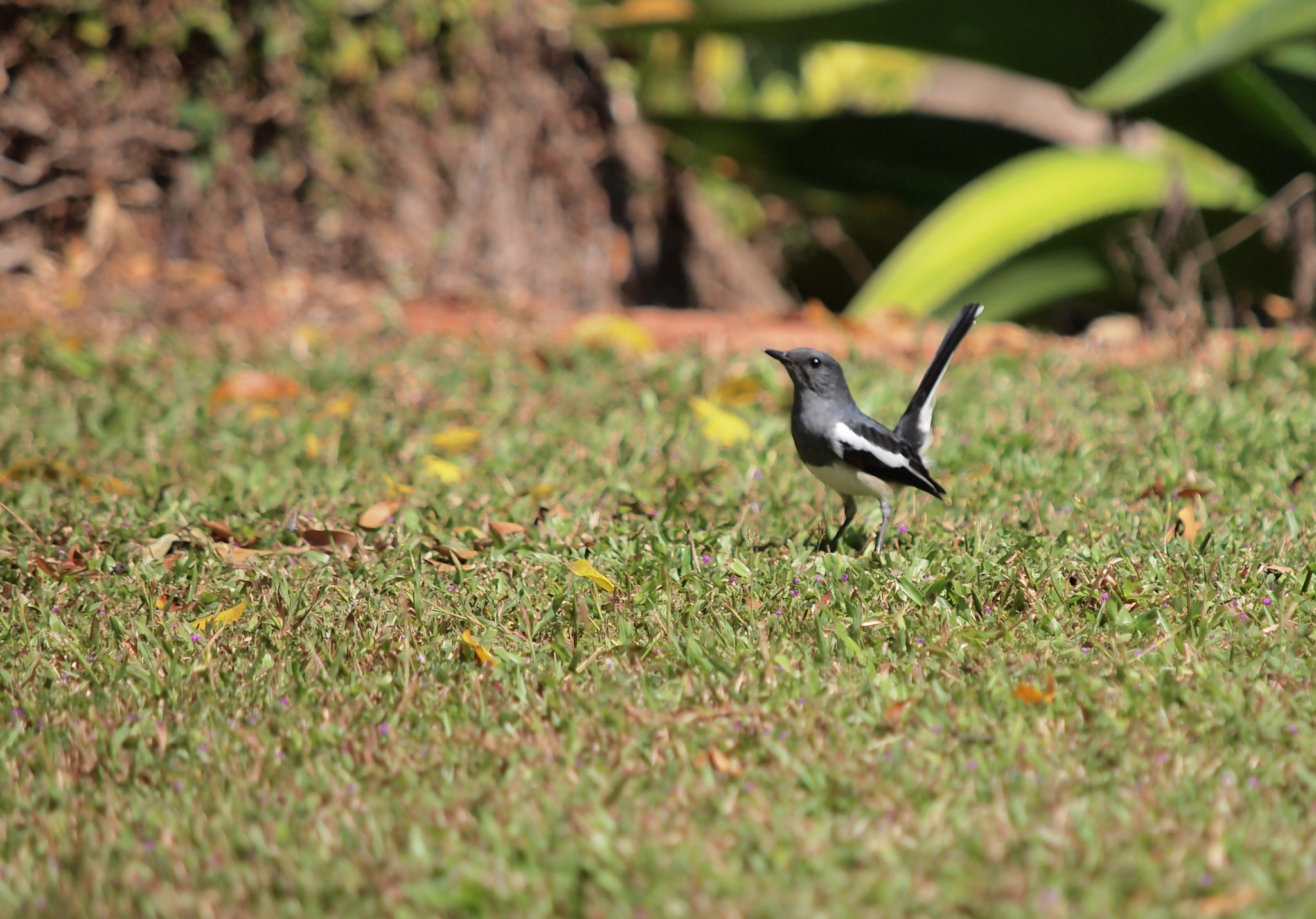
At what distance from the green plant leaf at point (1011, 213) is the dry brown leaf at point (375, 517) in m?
Result: 3.62

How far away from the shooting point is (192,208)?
727cm

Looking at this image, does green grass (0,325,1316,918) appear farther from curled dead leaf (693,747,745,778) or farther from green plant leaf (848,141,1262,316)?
green plant leaf (848,141,1262,316)

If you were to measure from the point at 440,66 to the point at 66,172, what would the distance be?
78.8 inches

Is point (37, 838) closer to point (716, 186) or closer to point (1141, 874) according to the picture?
point (1141, 874)

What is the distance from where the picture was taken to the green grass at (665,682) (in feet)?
7.06

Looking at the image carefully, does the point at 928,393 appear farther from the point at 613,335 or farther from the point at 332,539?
the point at 613,335

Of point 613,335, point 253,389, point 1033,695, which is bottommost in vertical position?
point 253,389

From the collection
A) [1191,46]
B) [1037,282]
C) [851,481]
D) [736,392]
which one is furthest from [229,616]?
[1037,282]

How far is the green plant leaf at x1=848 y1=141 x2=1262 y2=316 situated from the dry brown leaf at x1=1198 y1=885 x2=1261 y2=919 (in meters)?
5.20

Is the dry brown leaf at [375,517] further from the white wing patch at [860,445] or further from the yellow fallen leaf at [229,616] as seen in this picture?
the white wing patch at [860,445]

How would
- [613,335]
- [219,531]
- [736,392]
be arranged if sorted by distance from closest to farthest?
[219,531] → [736,392] → [613,335]

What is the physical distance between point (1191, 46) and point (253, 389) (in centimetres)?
405

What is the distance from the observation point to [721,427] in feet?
16.0

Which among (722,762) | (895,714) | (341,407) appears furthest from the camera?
(341,407)
